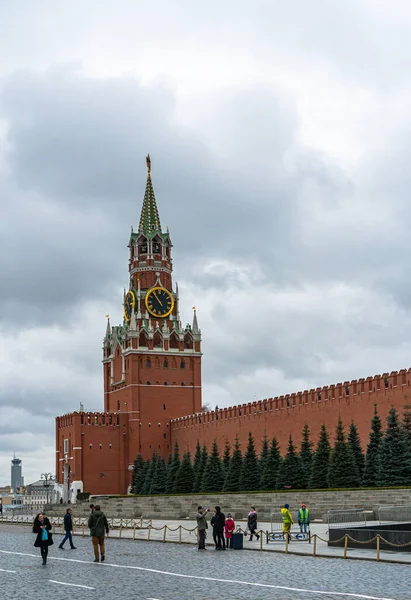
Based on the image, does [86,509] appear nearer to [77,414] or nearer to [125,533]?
[125,533]

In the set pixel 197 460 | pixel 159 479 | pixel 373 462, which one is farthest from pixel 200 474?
pixel 373 462

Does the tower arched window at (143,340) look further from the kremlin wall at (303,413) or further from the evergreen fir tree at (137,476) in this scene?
the evergreen fir tree at (137,476)

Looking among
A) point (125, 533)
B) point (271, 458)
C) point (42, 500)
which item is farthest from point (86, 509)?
point (42, 500)

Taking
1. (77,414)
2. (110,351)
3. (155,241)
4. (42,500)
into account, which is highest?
(155,241)

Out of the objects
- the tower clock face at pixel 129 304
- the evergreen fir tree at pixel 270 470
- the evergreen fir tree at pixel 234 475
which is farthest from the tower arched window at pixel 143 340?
the evergreen fir tree at pixel 270 470

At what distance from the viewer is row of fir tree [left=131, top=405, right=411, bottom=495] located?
34.7 meters

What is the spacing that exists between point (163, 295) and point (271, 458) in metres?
29.4

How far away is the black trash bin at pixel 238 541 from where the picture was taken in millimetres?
19734

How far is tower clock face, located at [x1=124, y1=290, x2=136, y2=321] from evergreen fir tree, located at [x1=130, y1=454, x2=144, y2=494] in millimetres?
12434

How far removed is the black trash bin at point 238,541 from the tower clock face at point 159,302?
50096 mm

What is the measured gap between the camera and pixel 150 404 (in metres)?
66.0

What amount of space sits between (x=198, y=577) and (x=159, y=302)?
56.8 m

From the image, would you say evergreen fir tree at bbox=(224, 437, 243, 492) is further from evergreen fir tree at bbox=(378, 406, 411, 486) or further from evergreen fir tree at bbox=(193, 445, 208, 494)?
evergreen fir tree at bbox=(378, 406, 411, 486)

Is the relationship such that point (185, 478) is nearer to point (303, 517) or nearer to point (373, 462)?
point (373, 462)
